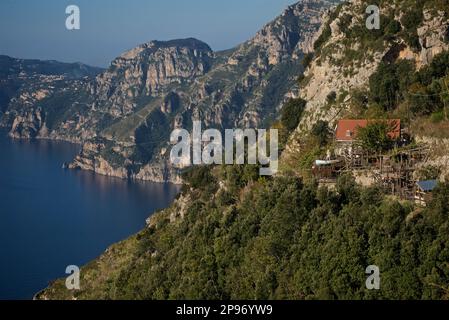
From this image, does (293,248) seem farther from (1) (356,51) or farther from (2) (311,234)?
(1) (356,51)

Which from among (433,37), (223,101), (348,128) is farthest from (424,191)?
(223,101)

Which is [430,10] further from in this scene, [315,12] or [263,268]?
[315,12]

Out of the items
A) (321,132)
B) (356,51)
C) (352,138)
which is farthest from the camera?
(356,51)

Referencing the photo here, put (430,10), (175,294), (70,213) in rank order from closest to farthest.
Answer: (175,294)
(430,10)
(70,213)

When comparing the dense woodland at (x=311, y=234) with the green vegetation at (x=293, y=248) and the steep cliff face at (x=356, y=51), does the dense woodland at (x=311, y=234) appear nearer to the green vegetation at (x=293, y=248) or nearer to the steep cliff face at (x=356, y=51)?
the green vegetation at (x=293, y=248)

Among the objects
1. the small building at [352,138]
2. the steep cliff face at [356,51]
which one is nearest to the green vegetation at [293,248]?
the small building at [352,138]
